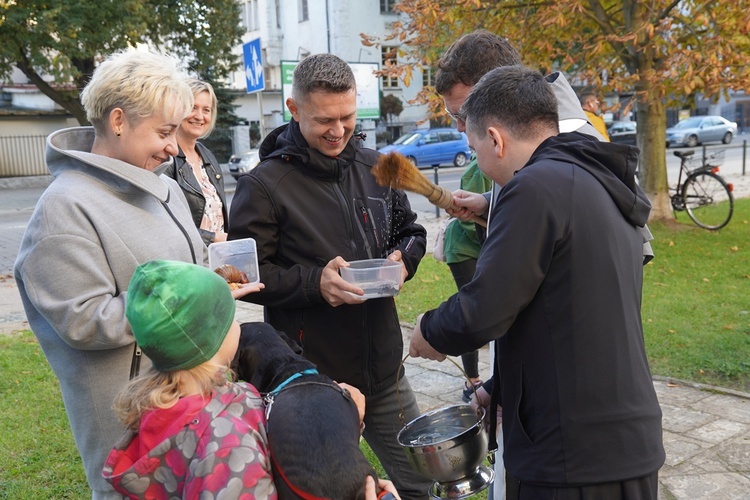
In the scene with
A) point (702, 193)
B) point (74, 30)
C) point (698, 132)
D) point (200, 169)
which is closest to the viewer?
point (200, 169)

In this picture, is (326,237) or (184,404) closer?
(184,404)

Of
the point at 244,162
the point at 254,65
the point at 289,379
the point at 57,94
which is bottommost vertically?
the point at 244,162

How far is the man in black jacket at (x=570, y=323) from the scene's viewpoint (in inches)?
80.7

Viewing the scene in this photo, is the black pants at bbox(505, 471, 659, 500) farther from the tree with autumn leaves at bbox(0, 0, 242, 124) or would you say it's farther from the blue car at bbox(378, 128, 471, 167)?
the blue car at bbox(378, 128, 471, 167)

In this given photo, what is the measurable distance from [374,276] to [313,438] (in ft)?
4.12

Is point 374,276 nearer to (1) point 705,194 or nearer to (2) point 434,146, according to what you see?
(1) point 705,194

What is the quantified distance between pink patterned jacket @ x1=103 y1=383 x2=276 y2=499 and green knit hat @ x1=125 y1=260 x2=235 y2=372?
115 millimetres

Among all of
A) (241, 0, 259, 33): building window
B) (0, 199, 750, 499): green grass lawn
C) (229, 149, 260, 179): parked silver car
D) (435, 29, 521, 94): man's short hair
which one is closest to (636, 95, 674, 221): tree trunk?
(0, 199, 750, 499): green grass lawn

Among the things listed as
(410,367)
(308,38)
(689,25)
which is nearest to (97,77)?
(410,367)

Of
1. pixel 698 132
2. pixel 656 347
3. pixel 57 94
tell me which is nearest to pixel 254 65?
pixel 656 347

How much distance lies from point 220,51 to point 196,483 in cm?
2445

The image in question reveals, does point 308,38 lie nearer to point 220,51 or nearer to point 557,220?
point 220,51

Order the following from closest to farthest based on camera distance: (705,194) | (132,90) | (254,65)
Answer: (132,90) → (254,65) → (705,194)

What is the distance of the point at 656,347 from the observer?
6.18 metres
